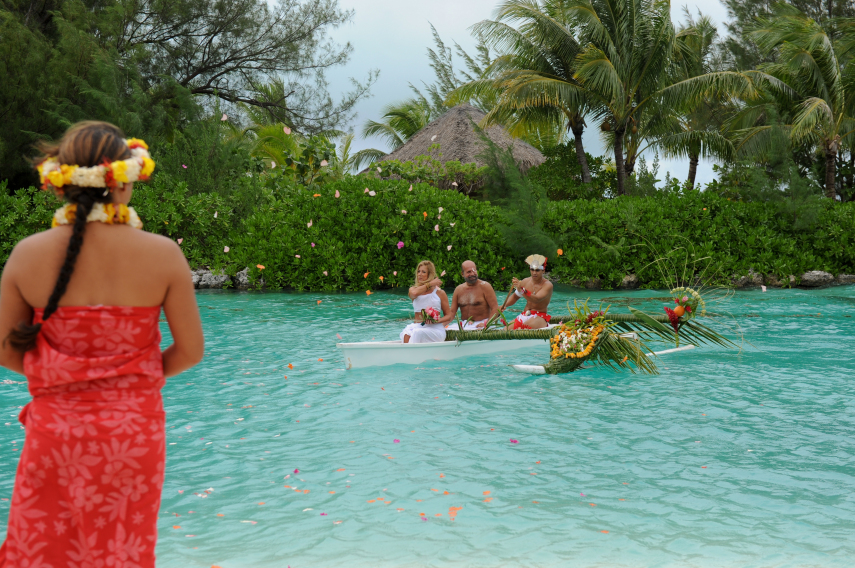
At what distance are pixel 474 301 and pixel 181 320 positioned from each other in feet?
26.4

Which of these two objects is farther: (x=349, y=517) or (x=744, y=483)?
(x=744, y=483)

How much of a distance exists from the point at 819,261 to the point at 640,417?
55.9 ft

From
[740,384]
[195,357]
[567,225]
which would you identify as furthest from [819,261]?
[195,357]

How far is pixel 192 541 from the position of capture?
15.2ft

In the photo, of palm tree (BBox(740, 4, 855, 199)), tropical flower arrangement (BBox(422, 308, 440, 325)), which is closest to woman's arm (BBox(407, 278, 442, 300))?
tropical flower arrangement (BBox(422, 308, 440, 325))

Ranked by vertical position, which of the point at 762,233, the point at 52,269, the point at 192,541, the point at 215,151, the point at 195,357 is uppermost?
the point at 215,151

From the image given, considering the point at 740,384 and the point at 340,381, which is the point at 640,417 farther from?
the point at 340,381

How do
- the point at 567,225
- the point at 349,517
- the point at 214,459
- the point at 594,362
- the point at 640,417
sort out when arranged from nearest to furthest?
the point at 349,517 < the point at 214,459 < the point at 640,417 < the point at 594,362 < the point at 567,225

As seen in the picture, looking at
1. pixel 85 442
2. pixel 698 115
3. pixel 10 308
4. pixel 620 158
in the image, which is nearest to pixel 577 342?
pixel 85 442

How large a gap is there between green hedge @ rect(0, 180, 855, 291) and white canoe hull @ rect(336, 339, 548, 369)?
9.80 m

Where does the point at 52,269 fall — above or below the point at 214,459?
above

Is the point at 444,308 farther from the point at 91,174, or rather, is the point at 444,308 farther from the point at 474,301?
the point at 91,174

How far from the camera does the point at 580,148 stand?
92.9 feet

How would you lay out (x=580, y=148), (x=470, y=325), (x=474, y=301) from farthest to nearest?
1. (x=580, y=148)
2. (x=474, y=301)
3. (x=470, y=325)
